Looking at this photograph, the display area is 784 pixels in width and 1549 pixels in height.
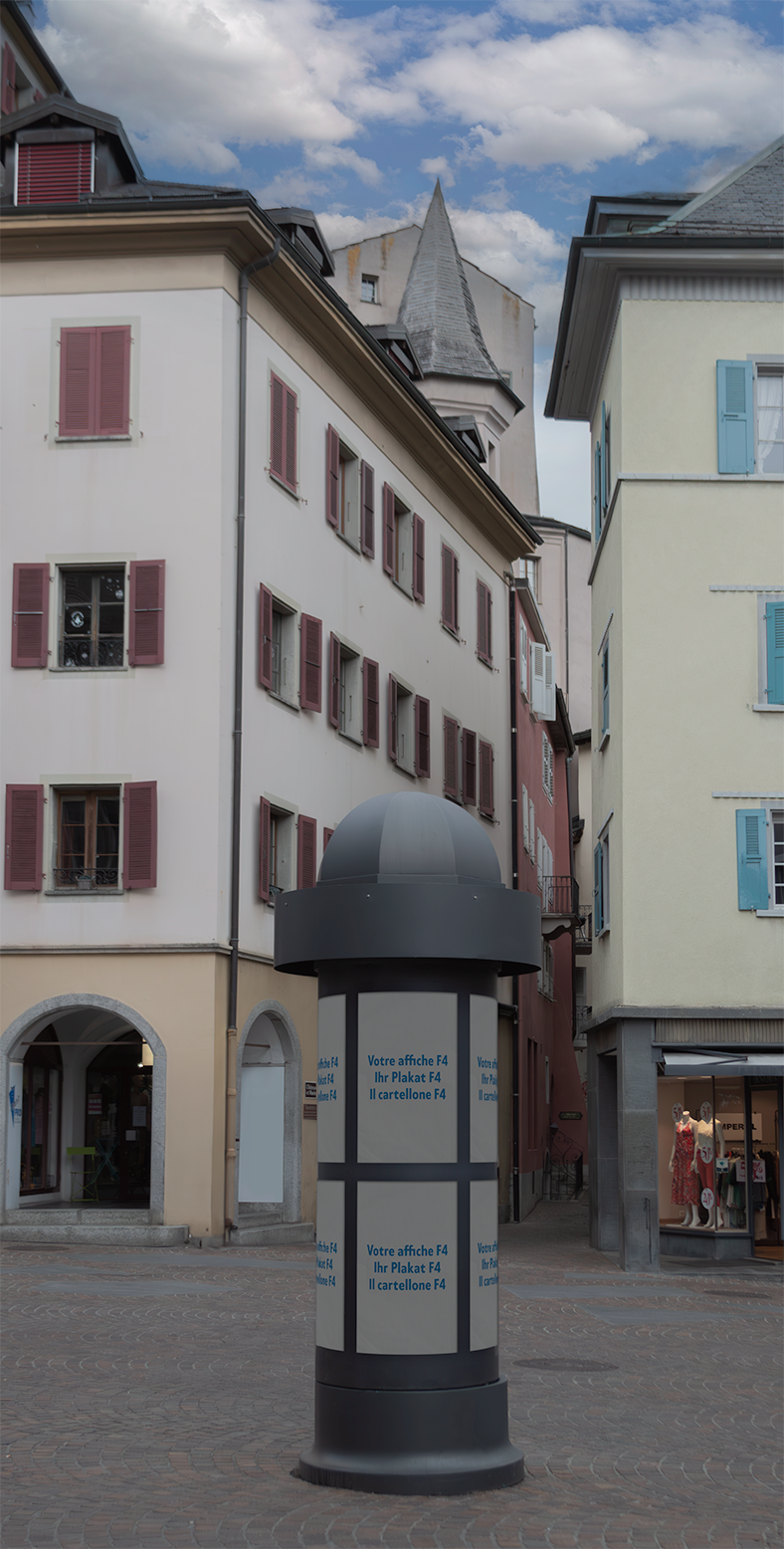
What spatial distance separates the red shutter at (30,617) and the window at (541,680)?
68.0ft

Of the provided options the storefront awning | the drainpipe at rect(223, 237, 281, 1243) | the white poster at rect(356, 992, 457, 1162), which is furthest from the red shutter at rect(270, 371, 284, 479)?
the white poster at rect(356, 992, 457, 1162)

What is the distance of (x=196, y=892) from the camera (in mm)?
23844

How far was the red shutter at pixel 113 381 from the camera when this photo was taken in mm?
24891

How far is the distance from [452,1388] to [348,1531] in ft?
3.36

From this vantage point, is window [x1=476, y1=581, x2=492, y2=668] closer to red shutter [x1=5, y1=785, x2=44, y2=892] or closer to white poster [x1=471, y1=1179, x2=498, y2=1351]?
red shutter [x1=5, y1=785, x2=44, y2=892]

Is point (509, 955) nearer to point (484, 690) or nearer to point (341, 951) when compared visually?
point (341, 951)

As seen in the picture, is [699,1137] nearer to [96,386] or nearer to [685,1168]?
[685,1168]

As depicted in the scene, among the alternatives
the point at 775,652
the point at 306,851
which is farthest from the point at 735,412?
the point at 306,851

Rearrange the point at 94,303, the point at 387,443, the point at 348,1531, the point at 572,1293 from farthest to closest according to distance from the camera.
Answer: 1. the point at 387,443
2. the point at 94,303
3. the point at 572,1293
4. the point at 348,1531

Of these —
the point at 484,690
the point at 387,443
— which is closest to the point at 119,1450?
the point at 387,443

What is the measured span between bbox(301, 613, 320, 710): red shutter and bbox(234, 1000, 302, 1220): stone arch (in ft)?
15.8

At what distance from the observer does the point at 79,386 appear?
2497cm

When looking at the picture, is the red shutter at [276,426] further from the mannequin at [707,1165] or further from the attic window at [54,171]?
the mannequin at [707,1165]

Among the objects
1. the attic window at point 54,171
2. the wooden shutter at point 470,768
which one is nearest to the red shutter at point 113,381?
the attic window at point 54,171
